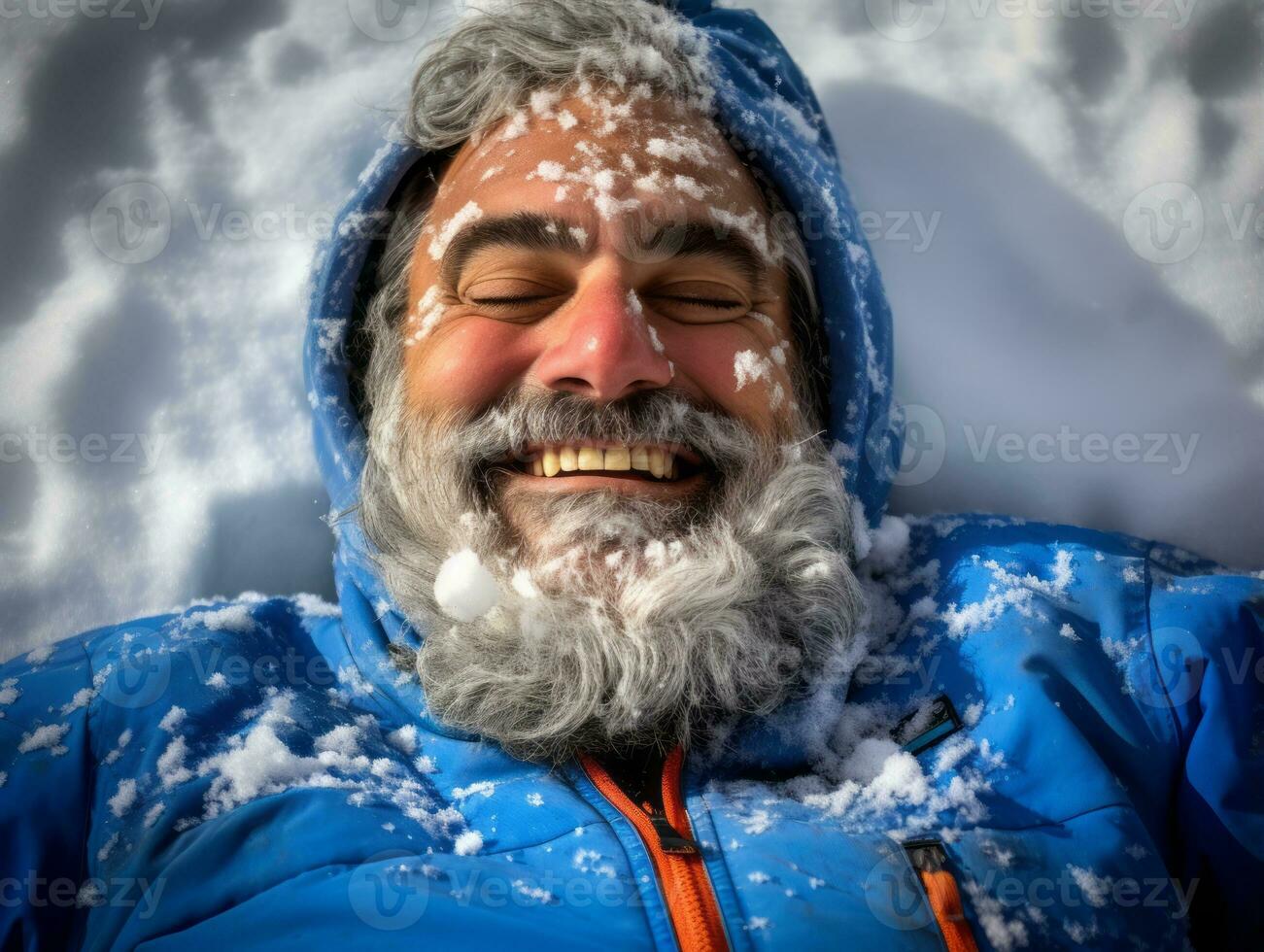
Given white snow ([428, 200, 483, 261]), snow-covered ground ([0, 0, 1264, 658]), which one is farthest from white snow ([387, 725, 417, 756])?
white snow ([428, 200, 483, 261])

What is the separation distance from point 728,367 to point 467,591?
0.53 metres

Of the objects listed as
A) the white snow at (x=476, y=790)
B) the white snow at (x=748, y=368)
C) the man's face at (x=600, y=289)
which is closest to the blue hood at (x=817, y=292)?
the man's face at (x=600, y=289)

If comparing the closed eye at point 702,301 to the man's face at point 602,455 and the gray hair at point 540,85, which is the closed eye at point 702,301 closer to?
the man's face at point 602,455

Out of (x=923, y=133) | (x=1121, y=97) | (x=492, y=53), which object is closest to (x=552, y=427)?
(x=492, y=53)

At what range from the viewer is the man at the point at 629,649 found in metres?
0.99

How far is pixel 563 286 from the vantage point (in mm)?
1333

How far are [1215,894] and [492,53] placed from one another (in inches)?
67.5

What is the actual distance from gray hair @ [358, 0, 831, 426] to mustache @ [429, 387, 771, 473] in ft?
0.84

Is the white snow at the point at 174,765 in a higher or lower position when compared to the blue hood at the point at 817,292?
lower

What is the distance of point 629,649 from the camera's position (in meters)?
1.17

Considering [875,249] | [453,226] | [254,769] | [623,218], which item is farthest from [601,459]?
[875,249]

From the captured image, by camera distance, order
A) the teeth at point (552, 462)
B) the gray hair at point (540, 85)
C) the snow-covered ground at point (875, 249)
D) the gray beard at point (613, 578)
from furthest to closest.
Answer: the snow-covered ground at point (875, 249)
the gray hair at point (540, 85)
the teeth at point (552, 462)
the gray beard at point (613, 578)

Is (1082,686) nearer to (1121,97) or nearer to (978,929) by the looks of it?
(978,929)

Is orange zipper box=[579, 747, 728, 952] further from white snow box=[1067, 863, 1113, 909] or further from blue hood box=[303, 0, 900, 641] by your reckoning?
blue hood box=[303, 0, 900, 641]
